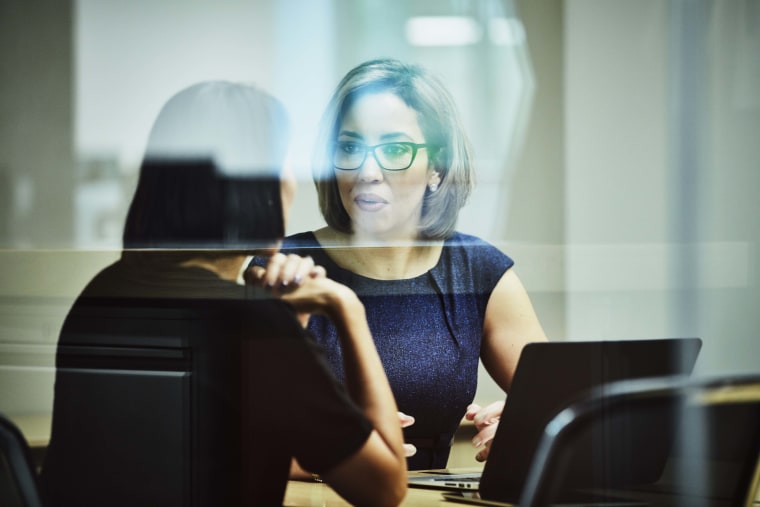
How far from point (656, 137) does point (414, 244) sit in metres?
0.64

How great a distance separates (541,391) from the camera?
2016mm

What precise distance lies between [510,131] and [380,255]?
411 mm

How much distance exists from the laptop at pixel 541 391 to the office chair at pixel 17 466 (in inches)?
29.3

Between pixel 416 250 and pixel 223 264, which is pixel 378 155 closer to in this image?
pixel 416 250

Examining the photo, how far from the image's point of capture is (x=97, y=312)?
2.21m

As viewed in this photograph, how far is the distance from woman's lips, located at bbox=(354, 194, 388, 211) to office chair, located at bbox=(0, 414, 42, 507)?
89 centimetres

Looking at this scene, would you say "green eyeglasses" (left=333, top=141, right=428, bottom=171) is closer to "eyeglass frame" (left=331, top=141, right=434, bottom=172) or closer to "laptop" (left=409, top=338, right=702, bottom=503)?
"eyeglass frame" (left=331, top=141, right=434, bottom=172)

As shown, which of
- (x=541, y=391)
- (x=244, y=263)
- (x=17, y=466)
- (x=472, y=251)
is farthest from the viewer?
(x=472, y=251)

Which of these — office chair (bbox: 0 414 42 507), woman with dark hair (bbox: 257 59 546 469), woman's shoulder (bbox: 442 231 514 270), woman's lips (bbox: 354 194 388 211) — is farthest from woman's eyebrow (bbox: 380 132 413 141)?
office chair (bbox: 0 414 42 507)

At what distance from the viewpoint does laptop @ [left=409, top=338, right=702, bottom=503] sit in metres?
1.94

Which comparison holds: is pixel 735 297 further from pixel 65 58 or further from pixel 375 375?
pixel 65 58

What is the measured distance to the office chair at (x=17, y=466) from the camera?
161cm

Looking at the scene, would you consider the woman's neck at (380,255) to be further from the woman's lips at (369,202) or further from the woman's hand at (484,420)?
the woman's hand at (484,420)

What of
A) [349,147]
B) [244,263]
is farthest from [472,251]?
[244,263]
